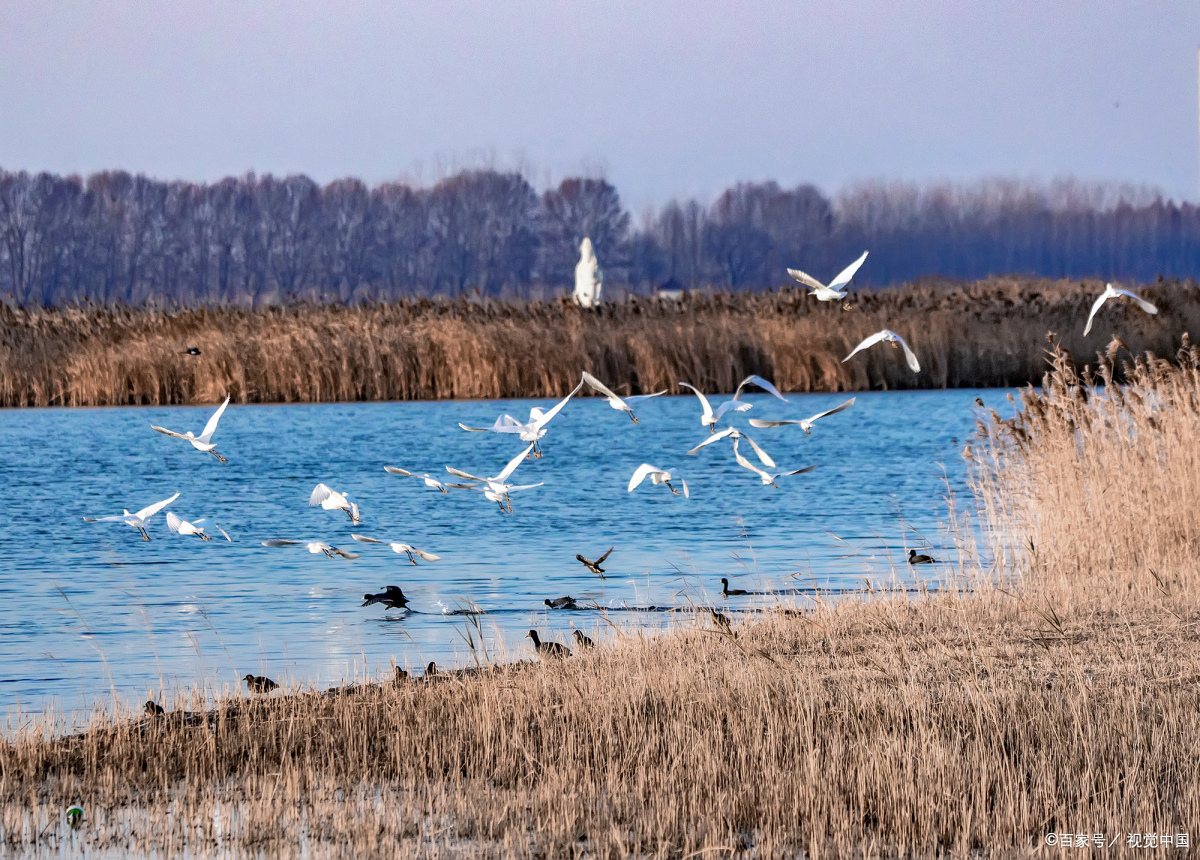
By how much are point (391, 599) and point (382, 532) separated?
4.37m

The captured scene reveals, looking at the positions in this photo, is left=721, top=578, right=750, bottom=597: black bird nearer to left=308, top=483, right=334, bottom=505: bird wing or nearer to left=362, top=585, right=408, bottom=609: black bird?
left=362, top=585, right=408, bottom=609: black bird

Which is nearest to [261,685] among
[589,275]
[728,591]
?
[728,591]

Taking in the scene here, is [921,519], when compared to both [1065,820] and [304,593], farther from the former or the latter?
[1065,820]

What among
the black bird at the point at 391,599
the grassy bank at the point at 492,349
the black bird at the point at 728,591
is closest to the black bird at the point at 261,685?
the black bird at the point at 391,599

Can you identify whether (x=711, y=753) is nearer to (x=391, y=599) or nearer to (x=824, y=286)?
(x=824, y=286)

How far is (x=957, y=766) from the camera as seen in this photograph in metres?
4.71

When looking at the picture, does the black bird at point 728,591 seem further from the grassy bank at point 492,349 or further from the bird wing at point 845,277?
the grassy bank at point 492,349

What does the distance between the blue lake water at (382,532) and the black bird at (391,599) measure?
85 millimetres

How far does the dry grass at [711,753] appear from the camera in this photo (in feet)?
14.3

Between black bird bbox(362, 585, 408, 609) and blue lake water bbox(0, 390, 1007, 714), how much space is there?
0.09m

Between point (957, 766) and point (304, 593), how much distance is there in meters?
5.82

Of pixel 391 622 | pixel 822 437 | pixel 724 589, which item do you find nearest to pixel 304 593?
pixel 391 622

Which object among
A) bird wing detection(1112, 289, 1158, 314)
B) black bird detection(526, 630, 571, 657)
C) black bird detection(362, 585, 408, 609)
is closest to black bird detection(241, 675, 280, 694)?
black bird detection(526, 630, 571, 657)

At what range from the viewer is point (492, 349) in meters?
24.7
